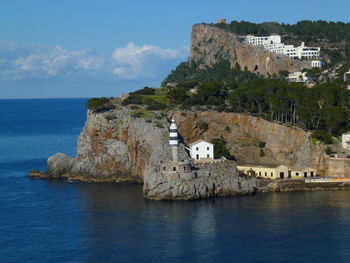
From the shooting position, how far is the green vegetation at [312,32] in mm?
116850

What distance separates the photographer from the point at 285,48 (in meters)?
116

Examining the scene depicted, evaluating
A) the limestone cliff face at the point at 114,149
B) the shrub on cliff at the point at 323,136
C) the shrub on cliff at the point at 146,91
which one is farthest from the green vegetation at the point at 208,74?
the shrub on cliff at the point at 323,136

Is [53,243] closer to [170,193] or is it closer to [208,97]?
[170,193]

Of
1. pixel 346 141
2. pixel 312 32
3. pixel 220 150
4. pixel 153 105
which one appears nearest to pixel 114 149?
pixel 153 105

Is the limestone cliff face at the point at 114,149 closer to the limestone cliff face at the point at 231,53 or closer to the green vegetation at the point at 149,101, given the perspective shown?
the green vegetation at the point at 149,101

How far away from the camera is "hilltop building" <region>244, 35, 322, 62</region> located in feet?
374

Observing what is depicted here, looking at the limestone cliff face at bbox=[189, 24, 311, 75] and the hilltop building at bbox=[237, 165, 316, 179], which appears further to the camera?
the limestone cliff face at bbox=[189, 24, 311, 75]

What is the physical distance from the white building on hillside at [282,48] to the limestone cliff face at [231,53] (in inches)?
106

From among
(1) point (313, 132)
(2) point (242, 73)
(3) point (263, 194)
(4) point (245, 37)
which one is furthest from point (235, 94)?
(4) point (245, 37)

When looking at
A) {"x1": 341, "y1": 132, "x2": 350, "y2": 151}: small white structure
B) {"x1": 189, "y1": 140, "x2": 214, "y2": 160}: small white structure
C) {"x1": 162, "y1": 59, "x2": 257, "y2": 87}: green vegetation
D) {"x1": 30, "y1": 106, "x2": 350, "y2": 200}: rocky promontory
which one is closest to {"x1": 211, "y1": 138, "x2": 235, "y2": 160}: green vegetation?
{"x1": 30, "y1": 106, "x2": 350, "y2": 200}: rocky promontory

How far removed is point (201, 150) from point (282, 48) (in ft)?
180

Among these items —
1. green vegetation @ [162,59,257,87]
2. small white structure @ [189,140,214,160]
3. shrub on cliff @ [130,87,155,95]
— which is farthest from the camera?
green vegetation @ [162,59,257,87]

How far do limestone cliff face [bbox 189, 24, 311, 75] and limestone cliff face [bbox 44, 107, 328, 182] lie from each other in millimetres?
38308

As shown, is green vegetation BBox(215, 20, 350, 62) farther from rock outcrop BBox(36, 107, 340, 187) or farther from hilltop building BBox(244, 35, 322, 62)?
rock outcrop BBox(36, 107, 340, 187)
